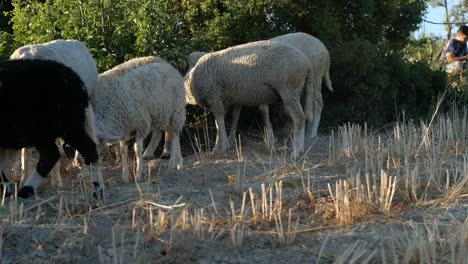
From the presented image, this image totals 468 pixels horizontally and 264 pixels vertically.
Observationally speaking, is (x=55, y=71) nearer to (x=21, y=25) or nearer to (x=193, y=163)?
(x=193, y=163)

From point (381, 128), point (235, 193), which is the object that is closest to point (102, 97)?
point (235, 193)

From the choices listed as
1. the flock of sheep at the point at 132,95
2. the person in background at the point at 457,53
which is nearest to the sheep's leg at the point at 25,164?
the flock of sheep at the point at 132,95

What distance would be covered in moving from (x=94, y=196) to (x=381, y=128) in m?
6.82

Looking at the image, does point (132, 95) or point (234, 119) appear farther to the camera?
point (234, 119)

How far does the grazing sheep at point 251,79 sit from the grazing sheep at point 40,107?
3562 millimetres

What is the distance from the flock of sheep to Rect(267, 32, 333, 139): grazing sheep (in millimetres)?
17

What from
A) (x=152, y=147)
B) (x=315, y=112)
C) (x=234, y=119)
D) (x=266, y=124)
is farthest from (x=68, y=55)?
(x=315, y=112)

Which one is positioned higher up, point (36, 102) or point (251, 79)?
point (251, 79)

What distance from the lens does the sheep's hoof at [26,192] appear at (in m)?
6.44

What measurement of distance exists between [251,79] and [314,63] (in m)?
1.52

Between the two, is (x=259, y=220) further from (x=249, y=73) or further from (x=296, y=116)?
(x=249, y=73)

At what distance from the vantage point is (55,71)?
625cm

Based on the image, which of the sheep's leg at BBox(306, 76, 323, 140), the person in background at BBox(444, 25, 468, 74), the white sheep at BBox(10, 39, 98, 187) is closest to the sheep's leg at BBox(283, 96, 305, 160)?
the sheep's leg at BBox(306, 76, 323, 140)

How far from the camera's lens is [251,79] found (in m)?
9.70
